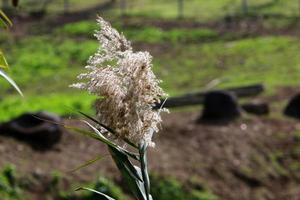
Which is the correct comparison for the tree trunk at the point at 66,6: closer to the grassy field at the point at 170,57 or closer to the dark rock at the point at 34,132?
the grassy field at the point at 170,57

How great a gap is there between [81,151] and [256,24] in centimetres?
1776

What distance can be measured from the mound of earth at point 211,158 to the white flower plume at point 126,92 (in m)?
7.85

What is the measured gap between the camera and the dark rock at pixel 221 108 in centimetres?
1391

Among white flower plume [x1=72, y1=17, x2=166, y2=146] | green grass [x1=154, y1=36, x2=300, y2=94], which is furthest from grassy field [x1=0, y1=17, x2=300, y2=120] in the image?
white flower plume [x1=72, y1=17, x2=166, y2=146]

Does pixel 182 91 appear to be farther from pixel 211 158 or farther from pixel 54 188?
pixel 54 188

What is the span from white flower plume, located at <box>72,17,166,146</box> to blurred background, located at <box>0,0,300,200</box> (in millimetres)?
108

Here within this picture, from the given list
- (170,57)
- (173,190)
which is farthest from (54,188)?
(170,57)

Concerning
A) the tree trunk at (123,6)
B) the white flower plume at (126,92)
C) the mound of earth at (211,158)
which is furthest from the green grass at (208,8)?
the white flower plume at (126,92)

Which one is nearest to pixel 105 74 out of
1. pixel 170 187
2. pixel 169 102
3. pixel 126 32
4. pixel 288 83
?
pixel 170 187

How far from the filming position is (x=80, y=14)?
107ft

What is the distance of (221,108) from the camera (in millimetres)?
13953

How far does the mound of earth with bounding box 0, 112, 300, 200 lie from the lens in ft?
35.7

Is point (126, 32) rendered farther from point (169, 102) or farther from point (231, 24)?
point (169, 102)

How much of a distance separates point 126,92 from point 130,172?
0.88 feet
